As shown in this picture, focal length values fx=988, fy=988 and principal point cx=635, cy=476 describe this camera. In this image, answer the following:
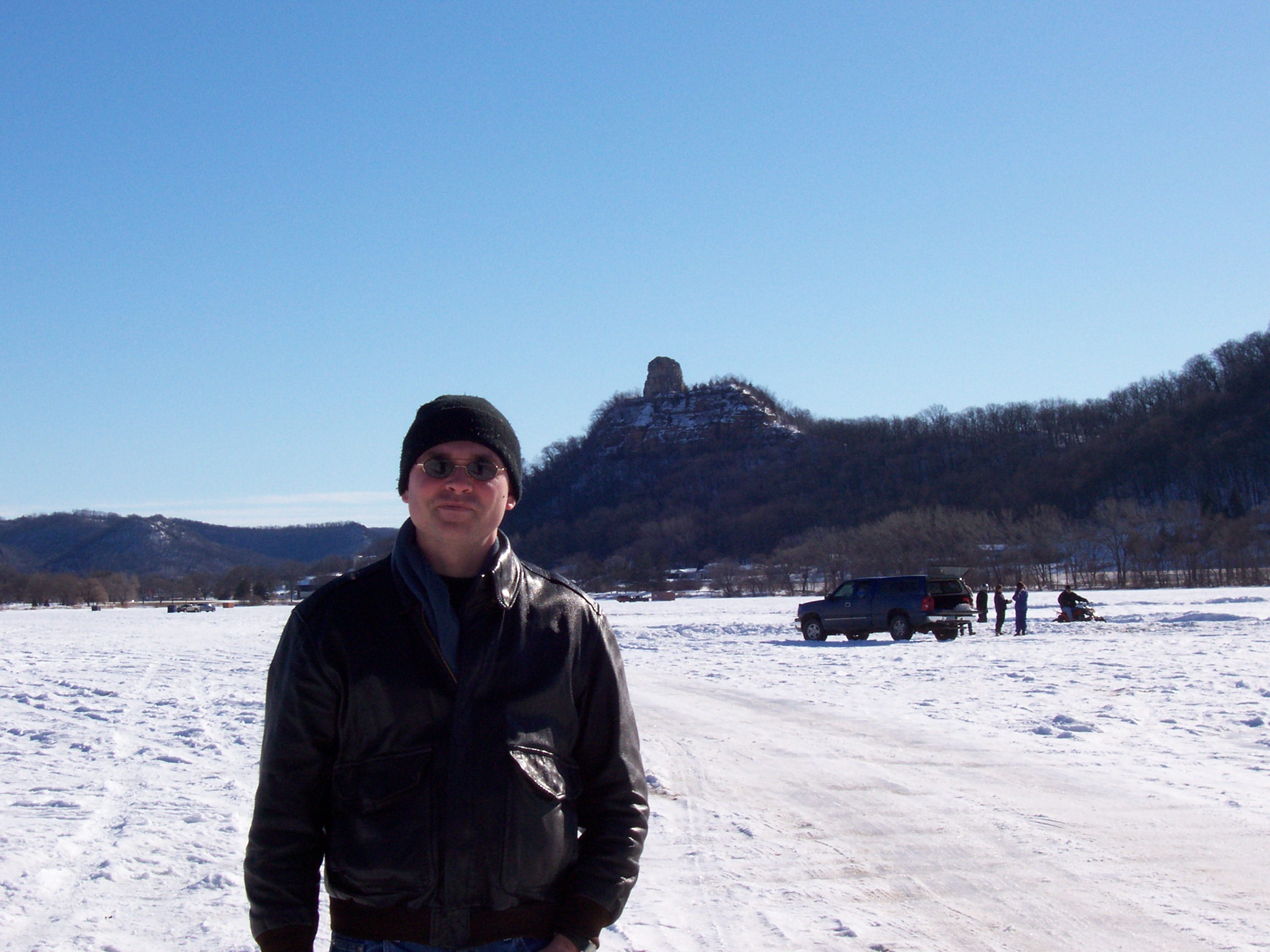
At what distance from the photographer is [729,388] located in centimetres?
18188

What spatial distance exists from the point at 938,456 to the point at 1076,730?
475 ft

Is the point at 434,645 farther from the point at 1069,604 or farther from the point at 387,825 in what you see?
the point at 1069,604

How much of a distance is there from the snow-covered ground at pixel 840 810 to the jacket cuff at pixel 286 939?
2.47 meters

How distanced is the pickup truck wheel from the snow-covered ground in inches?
379

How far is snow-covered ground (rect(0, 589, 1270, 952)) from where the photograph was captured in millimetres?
4645

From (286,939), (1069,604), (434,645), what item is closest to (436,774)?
(434,645)

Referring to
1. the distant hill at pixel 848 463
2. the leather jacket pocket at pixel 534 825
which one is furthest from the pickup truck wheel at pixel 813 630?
the distant hill at pixel 848 463

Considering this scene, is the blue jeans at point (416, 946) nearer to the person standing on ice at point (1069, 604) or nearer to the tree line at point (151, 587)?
the person standing on ice at point (1069, 604)

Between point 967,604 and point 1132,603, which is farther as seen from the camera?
point 1132,603

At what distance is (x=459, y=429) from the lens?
2520mm

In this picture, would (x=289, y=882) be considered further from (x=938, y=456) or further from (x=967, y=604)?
(x=938, y=456)

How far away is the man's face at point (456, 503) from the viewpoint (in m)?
2.45

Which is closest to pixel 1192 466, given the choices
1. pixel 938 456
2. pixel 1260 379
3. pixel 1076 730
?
pixel 1260 379

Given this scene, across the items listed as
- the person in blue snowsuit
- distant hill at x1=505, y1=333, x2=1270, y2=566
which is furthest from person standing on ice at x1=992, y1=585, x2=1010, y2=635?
distant hill at x1=505, y1=333, x2=1270, y2=566
